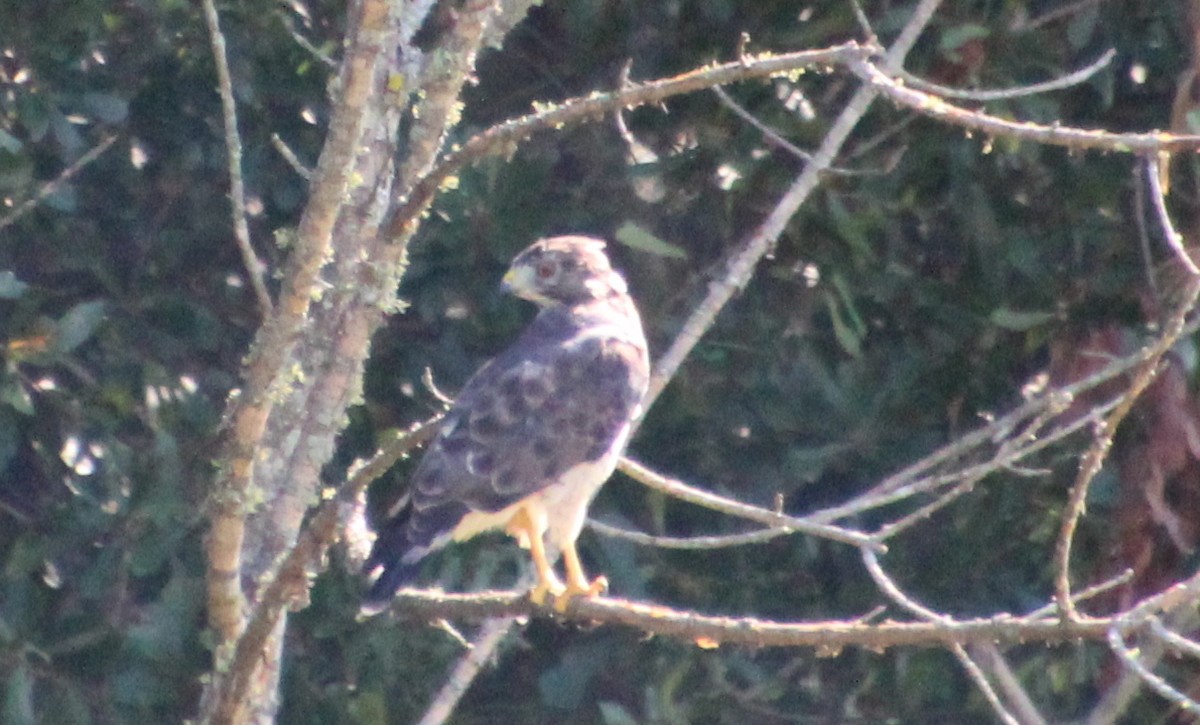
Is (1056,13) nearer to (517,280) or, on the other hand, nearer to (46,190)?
(517,280)

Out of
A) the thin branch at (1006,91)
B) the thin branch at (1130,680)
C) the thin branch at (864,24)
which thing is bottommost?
the thin branch at (1130,680)

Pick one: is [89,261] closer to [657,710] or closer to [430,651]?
[430,651]

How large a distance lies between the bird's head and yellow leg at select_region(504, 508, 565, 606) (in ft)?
1.86

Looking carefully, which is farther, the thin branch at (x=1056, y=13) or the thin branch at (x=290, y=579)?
the thin branch at (x=1056, y=13)

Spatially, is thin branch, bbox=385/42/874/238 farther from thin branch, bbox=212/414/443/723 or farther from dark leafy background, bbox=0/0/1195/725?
dark leafy background, bbox=0/0/1195/725

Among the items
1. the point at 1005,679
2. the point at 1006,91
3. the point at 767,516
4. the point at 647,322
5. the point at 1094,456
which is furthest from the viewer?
the point at 647,322

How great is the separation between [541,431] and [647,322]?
0.77m

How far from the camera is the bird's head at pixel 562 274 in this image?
4.83 meters

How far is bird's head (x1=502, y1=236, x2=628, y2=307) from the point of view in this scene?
483 cm

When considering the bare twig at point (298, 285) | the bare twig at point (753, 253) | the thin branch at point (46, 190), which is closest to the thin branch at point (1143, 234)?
the bare twig at point (753, 253)

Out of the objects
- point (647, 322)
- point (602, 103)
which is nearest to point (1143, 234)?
point (647, 322)

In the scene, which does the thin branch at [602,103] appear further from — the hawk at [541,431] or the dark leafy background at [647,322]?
the dark leafy background at [647,322]

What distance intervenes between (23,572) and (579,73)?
2002 millimetres

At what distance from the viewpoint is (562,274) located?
16.0 ft
